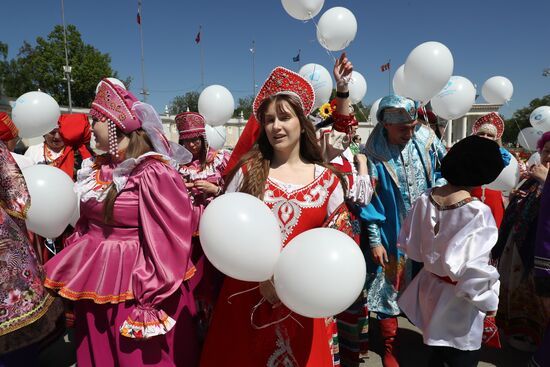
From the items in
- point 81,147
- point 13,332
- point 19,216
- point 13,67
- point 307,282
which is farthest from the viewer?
point 13,67

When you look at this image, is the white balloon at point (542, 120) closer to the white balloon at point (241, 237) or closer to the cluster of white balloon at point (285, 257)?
the cluster of white balloon at point (285, 257)

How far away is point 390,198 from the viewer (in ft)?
9.38

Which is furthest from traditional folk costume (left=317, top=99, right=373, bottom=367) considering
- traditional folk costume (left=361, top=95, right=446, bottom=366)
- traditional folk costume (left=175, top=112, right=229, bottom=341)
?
traditional folk costume (left=175, top=112, right=229, bottom=341)

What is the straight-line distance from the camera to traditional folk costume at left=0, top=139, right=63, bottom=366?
175cm

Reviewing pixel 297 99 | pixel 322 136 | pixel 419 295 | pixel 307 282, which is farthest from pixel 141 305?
pixel 419 295

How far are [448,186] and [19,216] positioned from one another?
235 centimetres

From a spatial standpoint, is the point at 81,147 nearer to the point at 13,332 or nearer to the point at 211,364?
the point at 13,332

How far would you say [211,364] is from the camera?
6.36 ft

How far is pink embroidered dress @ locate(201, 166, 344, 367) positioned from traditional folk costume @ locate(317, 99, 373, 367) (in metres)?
0.19

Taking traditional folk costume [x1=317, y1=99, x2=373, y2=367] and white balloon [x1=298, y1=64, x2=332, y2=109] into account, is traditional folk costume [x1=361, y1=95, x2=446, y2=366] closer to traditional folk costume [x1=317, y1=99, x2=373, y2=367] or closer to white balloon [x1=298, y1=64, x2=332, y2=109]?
traditional folk costume [x1=317, y1=99, x2=373, y2=367]

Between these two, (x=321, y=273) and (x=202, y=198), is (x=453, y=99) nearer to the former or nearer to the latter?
(x=202, y=198)

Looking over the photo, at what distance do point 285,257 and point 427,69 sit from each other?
246 cm

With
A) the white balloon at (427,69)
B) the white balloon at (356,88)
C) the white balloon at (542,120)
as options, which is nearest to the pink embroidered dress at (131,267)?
the white balloon at (427,69)

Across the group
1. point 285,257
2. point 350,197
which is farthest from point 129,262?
point 350,197
